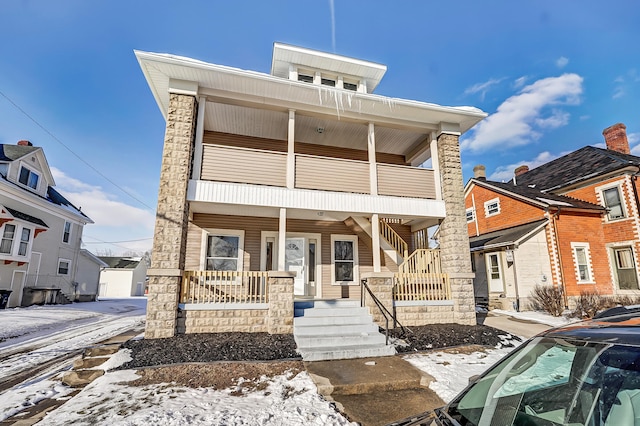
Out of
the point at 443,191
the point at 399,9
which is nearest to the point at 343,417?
the point at 443,191

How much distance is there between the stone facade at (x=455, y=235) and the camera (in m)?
8.25

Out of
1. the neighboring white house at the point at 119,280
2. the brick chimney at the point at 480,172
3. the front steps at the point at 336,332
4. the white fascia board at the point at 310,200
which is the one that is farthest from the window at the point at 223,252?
the neighboring white house at the point at 119,280

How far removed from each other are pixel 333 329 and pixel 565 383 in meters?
5.33

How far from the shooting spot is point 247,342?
6.08 m

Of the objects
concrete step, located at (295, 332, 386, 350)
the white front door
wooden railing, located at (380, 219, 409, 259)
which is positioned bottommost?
concrete step, located at (295, 332, 386, 350)

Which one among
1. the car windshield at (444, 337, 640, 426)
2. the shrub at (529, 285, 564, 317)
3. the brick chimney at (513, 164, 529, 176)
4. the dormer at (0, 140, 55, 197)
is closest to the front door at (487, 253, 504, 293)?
the shrub at (529, 285, 564, 317)

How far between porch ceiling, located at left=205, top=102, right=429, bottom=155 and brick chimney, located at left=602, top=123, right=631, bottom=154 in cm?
1626

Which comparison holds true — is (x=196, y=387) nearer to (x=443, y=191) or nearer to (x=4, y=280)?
(x=443, y=191)

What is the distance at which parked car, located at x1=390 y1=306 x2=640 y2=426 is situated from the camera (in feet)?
4.15

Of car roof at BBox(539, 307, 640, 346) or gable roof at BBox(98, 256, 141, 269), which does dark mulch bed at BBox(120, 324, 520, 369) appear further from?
gable roof at BBox(98, 256, 141, 269)

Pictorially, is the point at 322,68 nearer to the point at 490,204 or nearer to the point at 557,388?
the point at 557,388

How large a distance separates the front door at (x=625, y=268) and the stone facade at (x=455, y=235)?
10.8 m

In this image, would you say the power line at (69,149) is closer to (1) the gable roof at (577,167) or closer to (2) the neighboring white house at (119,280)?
(2) the neighboring white house at (119,280)

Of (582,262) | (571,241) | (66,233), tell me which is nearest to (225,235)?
(571,241)
